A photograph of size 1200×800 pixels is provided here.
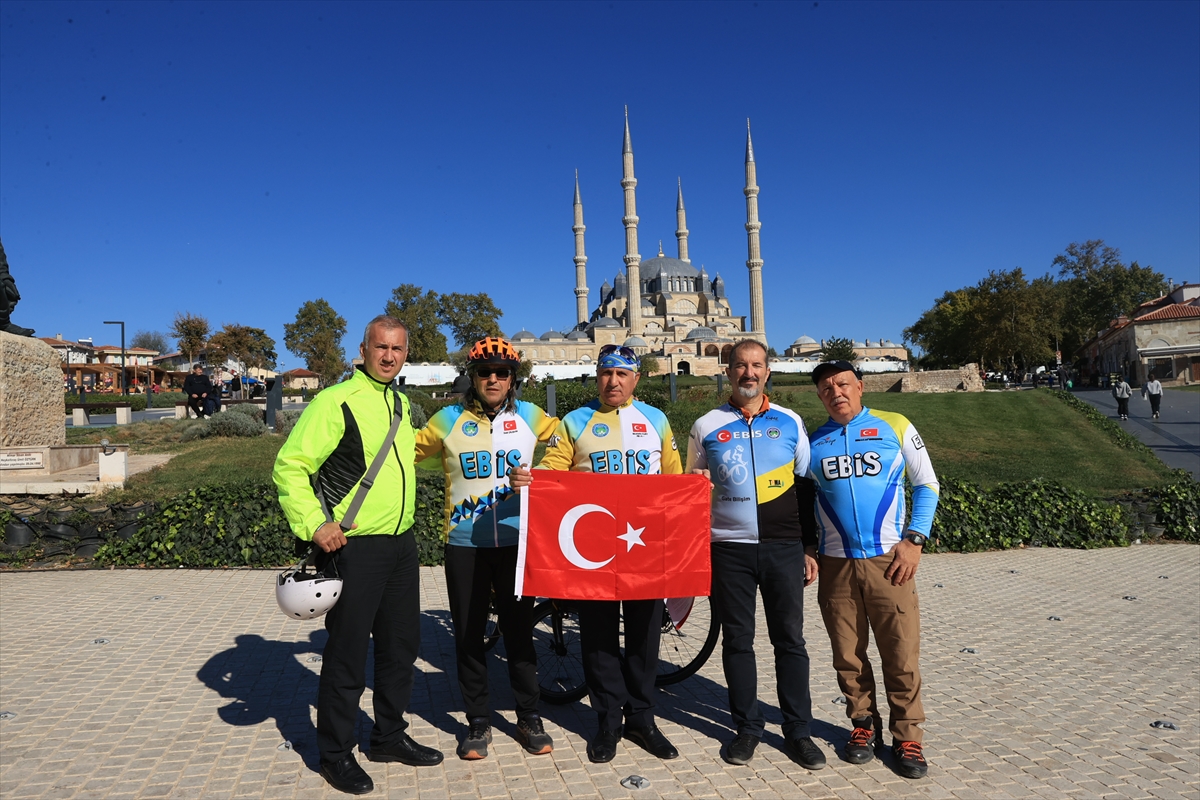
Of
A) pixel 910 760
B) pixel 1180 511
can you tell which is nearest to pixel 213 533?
pixel 910 760

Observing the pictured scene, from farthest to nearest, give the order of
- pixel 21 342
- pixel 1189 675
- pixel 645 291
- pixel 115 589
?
pixel 645 291 < pixel 21 342 < pixel 115 589 < pixel 1189 675

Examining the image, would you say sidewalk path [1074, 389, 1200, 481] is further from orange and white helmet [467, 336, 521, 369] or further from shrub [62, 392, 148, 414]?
shrub [62, 392, 148, 414]

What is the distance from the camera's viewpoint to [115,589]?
22.3 feet

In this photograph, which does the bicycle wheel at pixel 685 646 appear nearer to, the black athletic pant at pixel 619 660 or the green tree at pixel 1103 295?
the black athletic pant at pixel 619 660

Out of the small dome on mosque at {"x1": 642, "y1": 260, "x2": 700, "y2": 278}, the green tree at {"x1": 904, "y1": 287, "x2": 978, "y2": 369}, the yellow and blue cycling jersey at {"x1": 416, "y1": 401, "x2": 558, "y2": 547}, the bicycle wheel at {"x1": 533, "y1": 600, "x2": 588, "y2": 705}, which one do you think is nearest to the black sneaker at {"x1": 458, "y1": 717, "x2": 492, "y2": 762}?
the bicycle wheel at {"x1": 533, "y1": 600, "x2": 588, "y2": 705}

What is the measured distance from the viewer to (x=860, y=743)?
3557mm

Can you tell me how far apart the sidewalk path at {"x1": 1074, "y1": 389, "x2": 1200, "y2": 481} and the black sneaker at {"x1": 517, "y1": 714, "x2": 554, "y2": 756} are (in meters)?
13.7

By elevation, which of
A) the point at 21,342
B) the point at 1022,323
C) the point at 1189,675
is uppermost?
the point at 1022,323

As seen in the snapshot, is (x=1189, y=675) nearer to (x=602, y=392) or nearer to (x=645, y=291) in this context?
(x=602, y=392)

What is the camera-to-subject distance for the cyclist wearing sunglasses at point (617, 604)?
3664 mm

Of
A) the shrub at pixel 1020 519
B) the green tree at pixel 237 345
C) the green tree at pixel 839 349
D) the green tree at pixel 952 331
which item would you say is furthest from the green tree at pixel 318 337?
the shrub at pixel 1020 519

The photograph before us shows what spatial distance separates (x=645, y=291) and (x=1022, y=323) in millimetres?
58946

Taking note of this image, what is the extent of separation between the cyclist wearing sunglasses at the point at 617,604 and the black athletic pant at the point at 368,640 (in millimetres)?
699

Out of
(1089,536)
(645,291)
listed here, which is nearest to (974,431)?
(1089,536)
